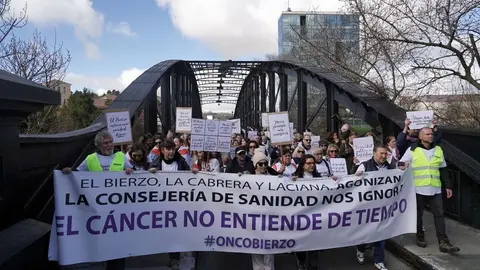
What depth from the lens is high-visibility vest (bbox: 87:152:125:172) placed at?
5.28 meters

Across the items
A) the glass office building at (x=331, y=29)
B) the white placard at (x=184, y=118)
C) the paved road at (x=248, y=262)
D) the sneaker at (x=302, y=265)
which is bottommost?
the paved road at (x=248, y=262)

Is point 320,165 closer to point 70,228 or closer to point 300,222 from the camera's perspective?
point 300,222

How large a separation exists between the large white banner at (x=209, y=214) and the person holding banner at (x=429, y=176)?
35.7 inches

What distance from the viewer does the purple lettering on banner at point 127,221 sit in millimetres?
5147

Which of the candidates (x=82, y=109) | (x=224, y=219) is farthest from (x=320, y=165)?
(x=82, y=109)

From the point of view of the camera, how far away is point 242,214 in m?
5.40

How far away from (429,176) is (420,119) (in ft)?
4.47

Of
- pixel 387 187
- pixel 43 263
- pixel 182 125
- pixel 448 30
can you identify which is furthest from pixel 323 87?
pixel 43 263

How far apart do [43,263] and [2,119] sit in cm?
166

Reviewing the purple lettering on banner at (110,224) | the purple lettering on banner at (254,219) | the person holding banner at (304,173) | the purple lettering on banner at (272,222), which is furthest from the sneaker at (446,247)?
the purple lettering on banner at (110,224)

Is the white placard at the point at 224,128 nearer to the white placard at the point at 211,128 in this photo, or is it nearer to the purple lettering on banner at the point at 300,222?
the white placard at the point at 211,128

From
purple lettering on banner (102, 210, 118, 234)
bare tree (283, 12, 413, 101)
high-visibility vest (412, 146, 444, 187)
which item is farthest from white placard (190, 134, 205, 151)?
bare tree (283, 12, 413, 101)

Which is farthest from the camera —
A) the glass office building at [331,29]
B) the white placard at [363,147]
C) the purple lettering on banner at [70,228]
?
the glass office building at [331,29]

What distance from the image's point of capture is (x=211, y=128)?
8789 mm
